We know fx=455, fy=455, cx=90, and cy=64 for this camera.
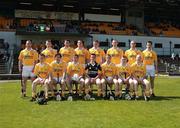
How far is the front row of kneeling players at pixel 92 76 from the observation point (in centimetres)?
1603

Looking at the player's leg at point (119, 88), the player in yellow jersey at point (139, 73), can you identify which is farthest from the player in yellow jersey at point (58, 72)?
the player in yellow jersey at point (139, 73)

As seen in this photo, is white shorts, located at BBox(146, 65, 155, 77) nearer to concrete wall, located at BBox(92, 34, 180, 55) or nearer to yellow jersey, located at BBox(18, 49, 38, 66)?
yellow jersey, located at BBox(18, 49, 38, 66)

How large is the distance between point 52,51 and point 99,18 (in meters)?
39.1

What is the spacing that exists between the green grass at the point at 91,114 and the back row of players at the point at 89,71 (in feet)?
2.95

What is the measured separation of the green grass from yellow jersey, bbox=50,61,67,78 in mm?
1432

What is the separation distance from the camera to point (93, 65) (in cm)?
1644

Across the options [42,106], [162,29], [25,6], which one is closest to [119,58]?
[42,106]

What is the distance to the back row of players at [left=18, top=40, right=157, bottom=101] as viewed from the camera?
16.0 metres

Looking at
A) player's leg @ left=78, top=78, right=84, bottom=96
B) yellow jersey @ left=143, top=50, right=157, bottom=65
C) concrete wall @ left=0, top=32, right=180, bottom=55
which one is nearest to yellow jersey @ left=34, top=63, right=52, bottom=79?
player's leg @ left=78, top=78, right=84, bottom=96

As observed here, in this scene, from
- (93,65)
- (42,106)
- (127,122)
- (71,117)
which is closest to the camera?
(127,122)

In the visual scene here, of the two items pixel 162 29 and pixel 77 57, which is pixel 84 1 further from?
pixel 77 57

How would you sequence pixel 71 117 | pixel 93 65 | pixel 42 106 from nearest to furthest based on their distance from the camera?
pixel 71 117 → pixel 42 106 → pixel 93 65

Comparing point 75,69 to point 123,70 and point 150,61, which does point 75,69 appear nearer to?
point 123,70

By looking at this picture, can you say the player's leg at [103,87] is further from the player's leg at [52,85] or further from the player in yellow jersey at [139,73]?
the player's leg at [52,85]
